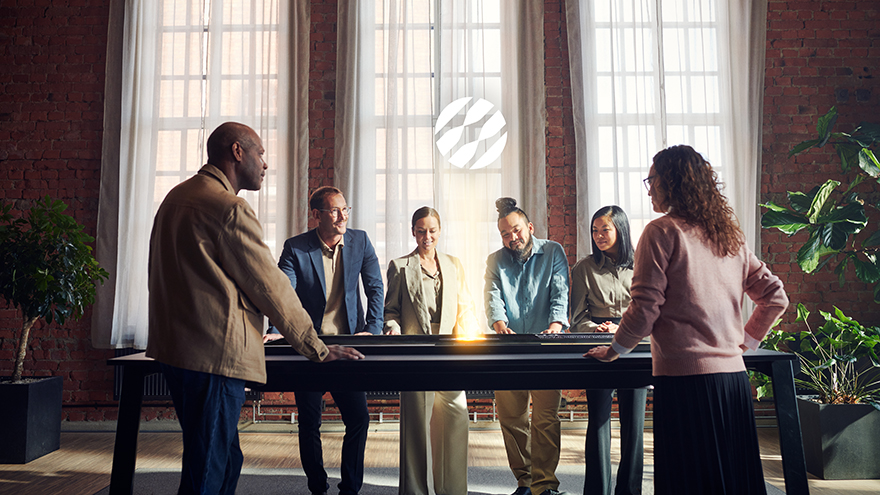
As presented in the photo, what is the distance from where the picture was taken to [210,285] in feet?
5.29

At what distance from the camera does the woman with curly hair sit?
1.60m

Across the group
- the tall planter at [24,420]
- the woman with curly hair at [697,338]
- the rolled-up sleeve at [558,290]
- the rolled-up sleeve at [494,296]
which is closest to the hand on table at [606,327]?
the rolled-up sleeve at [558,290]

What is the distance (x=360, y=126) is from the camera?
175 inches

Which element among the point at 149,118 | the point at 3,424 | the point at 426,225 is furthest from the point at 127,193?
the point at 426,225

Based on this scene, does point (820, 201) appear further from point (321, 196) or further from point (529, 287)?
point (321, 196)

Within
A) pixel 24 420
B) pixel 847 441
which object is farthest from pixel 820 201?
pixel 24 420

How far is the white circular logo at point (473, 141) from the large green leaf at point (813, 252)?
217 centimetres

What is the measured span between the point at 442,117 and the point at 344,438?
2.62 metres

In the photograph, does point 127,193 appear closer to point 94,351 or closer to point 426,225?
point 94,351

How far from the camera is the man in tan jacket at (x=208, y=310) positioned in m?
1.58

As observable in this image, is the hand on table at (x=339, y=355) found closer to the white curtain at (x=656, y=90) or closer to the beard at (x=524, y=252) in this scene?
the beard at (x=524, y=252)

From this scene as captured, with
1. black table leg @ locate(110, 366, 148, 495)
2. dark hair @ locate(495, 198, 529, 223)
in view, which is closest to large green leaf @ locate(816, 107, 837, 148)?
dark hair @ locate(495, 198, 529, 223)

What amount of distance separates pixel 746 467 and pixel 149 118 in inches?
183

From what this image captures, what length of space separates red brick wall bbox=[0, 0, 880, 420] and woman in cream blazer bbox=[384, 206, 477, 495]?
1.79 metres
